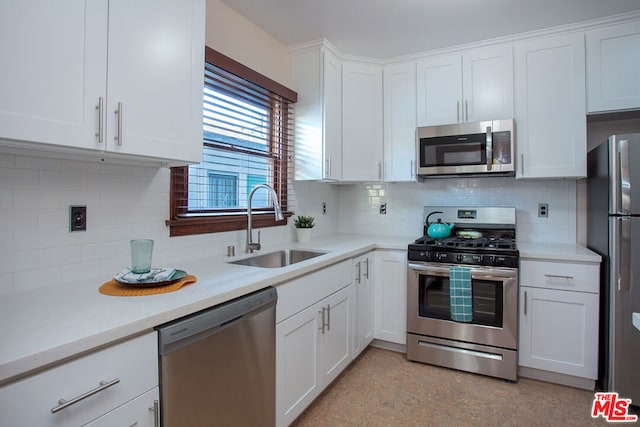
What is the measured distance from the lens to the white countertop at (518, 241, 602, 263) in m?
2.30

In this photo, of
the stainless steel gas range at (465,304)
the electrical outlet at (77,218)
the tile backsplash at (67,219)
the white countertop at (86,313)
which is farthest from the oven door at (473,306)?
the electrical outlet at (77,218)

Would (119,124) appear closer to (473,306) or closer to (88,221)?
(88,221)

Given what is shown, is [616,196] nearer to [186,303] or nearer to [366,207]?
[366,207]

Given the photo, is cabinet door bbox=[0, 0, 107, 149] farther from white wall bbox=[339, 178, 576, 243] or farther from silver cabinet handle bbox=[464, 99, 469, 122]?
white wall bbox=[339, 178, 576, 243]

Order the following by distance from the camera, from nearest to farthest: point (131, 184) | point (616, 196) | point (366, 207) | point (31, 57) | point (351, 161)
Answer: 1. point (31, 57)
2. point (131, 184)
3. point (616, 196)
4. point (351, 161)
5. point (366, 207)

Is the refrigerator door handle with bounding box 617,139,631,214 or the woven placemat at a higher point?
the refrigerator door handle with bounding box 617,139,631,214

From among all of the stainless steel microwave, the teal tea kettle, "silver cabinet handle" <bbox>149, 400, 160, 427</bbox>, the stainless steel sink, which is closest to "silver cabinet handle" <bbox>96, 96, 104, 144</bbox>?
"silver cabinet handle" <bbox>149, 400, 160, 427</bbox>

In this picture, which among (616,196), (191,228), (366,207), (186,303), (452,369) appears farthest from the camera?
(366,207)

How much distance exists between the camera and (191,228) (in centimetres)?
198

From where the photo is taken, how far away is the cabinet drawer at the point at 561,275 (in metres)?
2.30

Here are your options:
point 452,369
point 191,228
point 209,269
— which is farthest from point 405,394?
point 191,228

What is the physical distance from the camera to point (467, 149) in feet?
9.11

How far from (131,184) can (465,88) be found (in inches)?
99.7

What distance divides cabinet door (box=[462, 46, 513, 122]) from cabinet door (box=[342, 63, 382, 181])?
73 cm
